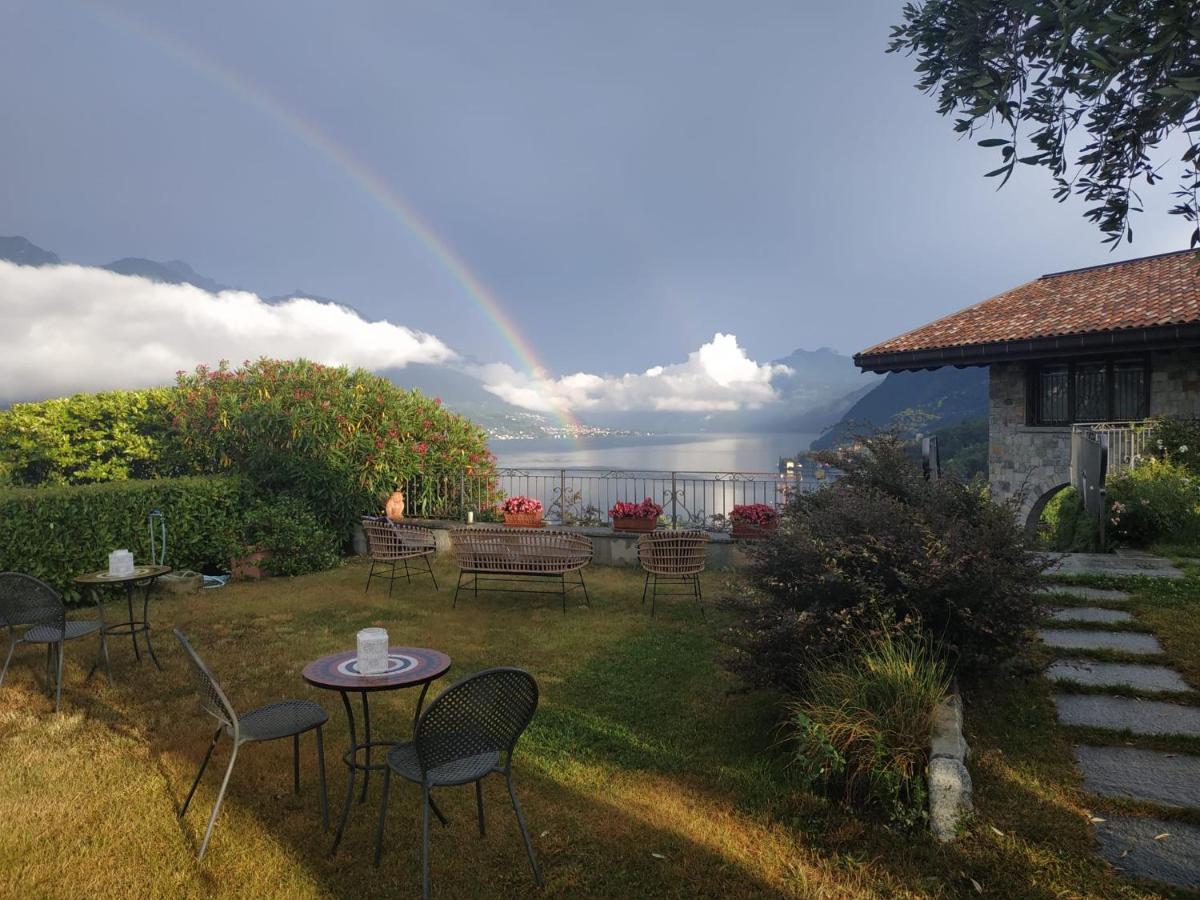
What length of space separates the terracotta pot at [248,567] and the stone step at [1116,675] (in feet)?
31.4

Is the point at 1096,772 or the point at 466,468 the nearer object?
the point at 1096,772

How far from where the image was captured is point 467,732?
9.71ft

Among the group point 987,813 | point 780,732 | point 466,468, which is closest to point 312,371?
point 466,468

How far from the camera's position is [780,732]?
4.35m

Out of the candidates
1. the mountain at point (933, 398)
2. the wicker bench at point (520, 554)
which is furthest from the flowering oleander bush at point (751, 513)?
the mountain at point (933, 398)

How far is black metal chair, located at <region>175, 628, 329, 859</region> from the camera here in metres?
3.17

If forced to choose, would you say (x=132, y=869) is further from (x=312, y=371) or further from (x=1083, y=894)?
(x=312, y=371)

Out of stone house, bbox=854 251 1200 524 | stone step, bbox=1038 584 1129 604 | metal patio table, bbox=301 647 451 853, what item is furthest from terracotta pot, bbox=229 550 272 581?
stone house, bbox=854 251 1200 524

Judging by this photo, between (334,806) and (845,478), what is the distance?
4916 mm

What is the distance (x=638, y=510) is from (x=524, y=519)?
2.10m

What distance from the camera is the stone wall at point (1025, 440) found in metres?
12.8

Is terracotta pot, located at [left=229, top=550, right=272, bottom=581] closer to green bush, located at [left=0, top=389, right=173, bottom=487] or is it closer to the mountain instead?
green bush, located at [left=0, top=389, right=173, bottom=487]

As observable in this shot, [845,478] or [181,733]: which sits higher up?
[845,478]

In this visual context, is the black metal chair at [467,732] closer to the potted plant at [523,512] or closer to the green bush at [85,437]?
the potted plant at [523,512]
